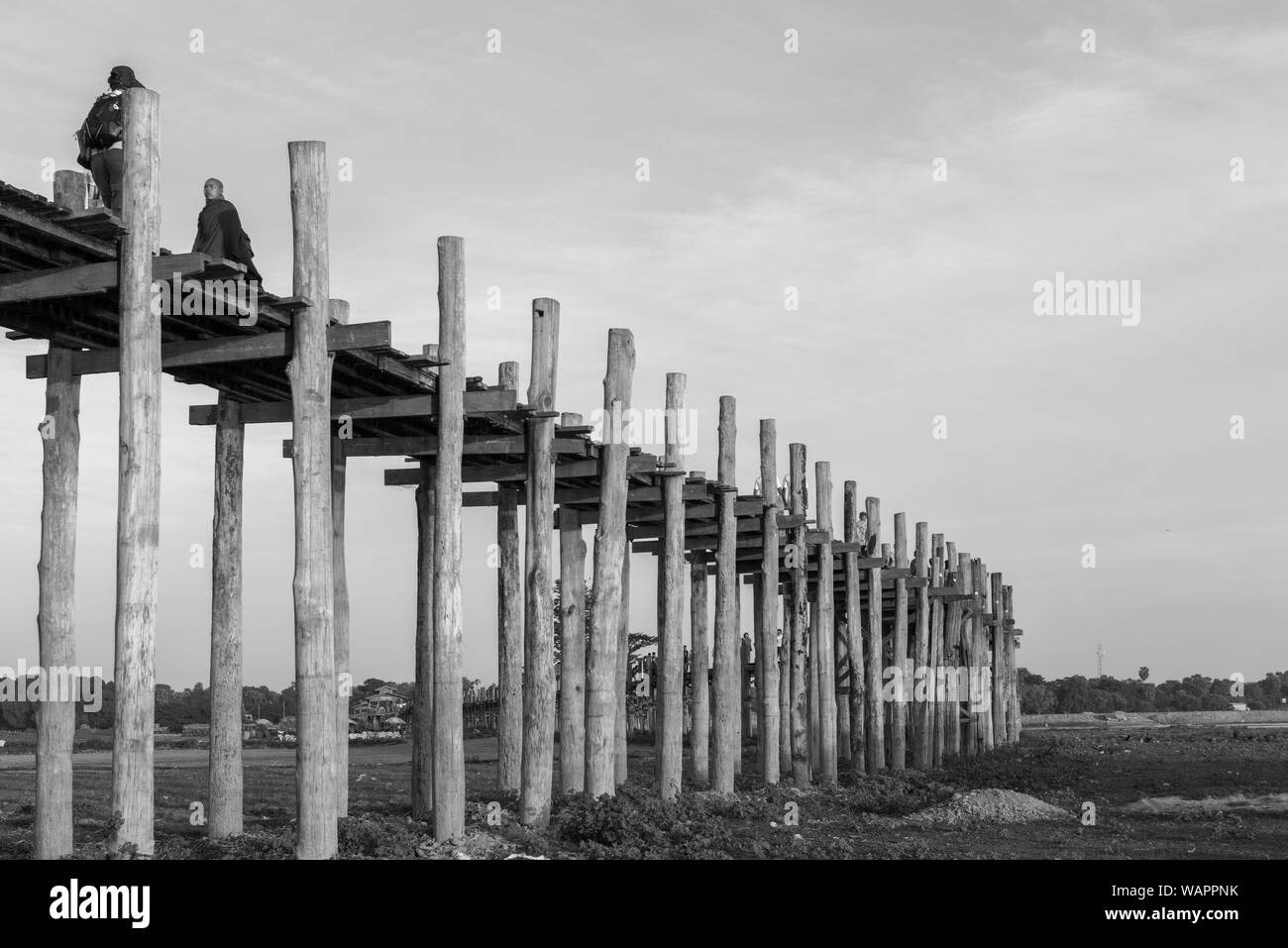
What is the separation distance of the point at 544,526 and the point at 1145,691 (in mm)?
117018

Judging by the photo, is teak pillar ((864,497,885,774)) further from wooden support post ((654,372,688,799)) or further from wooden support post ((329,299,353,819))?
wooden support post ((329,299,353,819))

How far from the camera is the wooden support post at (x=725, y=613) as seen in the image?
22.1 m

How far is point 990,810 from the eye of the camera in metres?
20.0

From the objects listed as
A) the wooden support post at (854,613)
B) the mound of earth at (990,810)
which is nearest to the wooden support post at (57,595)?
the mound of earth at (990,810)

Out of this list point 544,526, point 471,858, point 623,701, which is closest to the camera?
→ point 471,858

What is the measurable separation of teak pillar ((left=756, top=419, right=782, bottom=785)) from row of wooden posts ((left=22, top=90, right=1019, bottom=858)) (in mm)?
45

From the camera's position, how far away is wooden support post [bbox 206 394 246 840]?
14.9 metres

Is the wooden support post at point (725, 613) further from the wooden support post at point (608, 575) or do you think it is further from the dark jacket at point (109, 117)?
the dark jacket at point (109, 117)

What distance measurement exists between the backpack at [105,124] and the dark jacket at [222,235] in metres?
1.03

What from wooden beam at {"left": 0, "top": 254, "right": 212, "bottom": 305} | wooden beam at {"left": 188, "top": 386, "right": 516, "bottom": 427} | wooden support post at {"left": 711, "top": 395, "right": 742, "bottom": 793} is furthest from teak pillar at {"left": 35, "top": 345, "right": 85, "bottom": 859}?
wooden support post at {"left": 711, "top": 395, "right": 742, "bottom": 793}

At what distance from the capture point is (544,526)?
17.0 m
